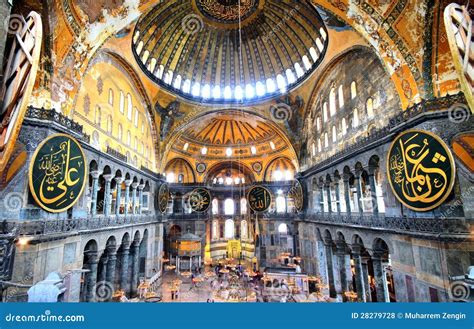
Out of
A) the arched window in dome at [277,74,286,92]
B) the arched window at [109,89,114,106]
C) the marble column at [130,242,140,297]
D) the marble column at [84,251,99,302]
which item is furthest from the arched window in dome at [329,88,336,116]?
the marble column at [130,242,140,297]

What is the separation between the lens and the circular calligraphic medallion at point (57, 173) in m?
6.70

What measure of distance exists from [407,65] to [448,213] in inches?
188

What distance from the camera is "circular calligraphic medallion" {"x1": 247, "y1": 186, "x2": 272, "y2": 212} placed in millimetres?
19578

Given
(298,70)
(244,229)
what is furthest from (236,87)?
(244,229)

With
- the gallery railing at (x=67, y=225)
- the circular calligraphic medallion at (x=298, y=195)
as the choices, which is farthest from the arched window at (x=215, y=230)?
the gallery railing at (x=67, y=225)

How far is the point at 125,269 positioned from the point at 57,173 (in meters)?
9.59

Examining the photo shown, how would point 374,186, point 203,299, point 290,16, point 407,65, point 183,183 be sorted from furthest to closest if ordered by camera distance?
point 183,183 < point 290,16 < point 203,299 < point 374,186 < point 407,65

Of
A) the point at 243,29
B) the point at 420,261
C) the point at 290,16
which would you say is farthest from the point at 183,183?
the point at 420,261

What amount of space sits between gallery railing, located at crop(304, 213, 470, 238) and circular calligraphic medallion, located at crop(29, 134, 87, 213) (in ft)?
34.3

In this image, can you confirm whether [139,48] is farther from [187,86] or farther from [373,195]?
[373,195]

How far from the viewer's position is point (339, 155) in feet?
41.8

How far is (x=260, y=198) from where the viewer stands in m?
19.8

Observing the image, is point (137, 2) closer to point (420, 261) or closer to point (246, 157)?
point (420, 261)

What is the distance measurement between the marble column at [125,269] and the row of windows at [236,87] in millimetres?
11085
